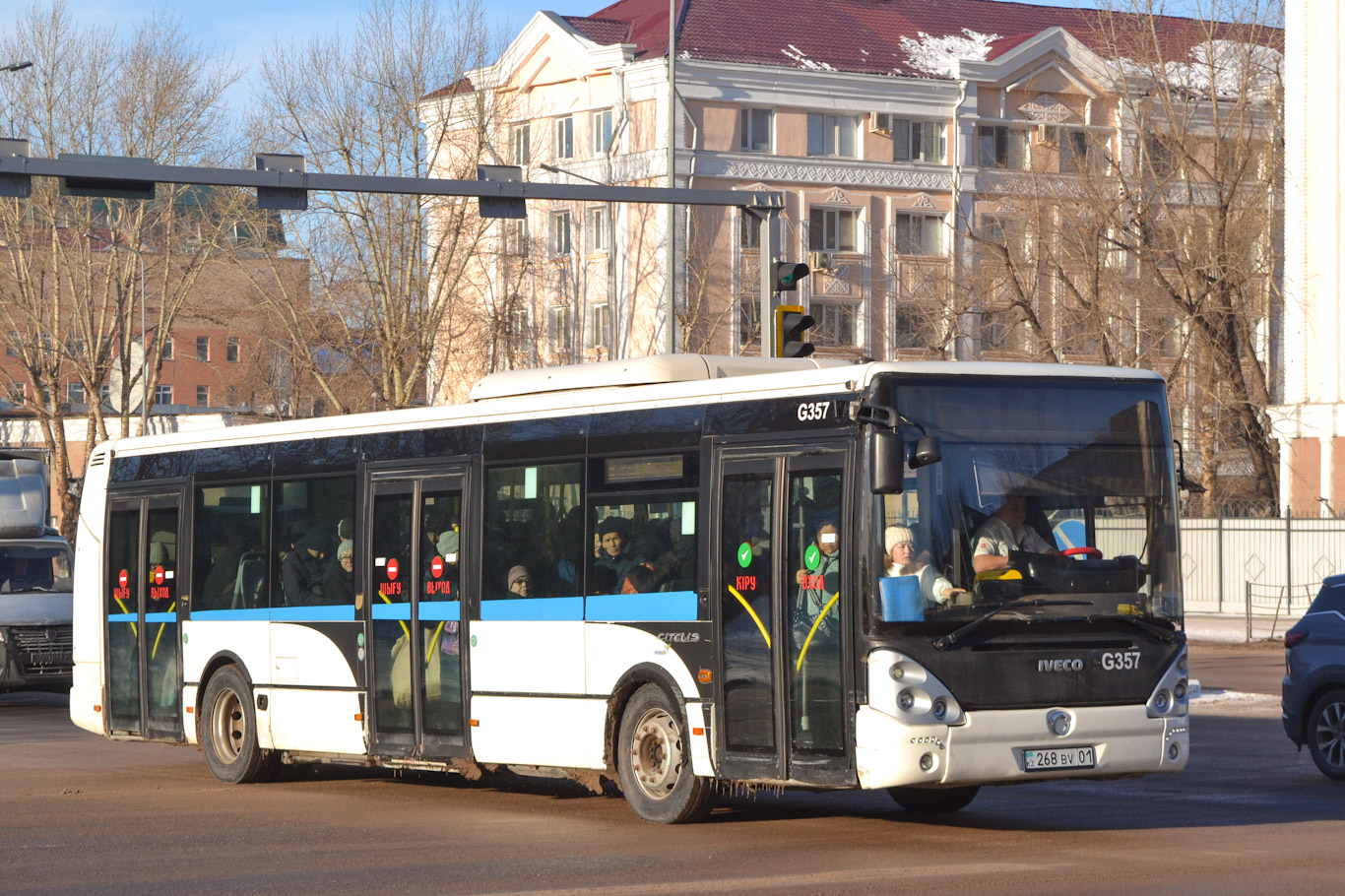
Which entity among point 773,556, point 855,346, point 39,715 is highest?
point 855,346

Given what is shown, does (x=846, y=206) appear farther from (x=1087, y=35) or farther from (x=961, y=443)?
(x=961, y=443)

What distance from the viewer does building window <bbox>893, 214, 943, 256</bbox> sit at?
70938 millimetres

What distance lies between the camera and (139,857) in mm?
11414

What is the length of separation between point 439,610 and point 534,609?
40.7 inches

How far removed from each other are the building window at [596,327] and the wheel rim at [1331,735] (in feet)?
177

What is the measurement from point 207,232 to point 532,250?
15553 millimetres

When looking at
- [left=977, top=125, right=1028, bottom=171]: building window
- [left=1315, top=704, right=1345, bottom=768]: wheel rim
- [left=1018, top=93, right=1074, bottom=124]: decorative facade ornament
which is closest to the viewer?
[left=1315, top=704, right=1345, bottom=768]: wheel rim

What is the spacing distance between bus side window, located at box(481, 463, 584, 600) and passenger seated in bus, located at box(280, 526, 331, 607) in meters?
2.04

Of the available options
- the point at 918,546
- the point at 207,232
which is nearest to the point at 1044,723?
the point at 918,546

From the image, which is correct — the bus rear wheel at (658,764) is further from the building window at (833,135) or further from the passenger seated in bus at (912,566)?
the building window at (833,135)

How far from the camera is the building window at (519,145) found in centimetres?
5141

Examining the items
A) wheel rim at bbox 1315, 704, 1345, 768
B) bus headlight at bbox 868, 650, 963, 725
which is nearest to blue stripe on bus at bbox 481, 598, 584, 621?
bus headlight at bbox 868, 650, 963, 725

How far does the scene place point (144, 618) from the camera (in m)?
17.5

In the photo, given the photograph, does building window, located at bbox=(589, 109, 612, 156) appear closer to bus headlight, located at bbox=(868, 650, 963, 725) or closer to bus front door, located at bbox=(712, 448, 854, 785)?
bus front door, located at bbox=(712, 448, 854, 785)
